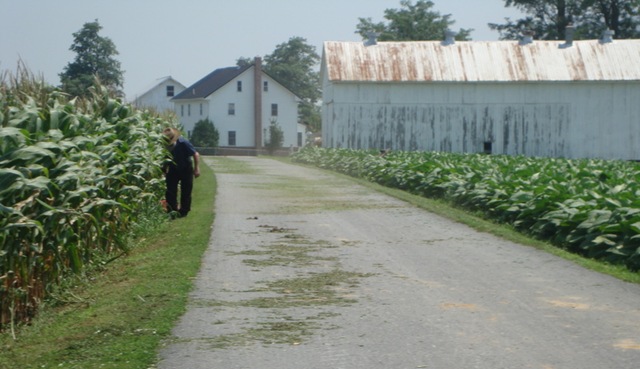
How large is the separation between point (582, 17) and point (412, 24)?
57.3 feet

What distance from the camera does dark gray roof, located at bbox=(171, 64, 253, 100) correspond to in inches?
3590

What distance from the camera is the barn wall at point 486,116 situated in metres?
57.1

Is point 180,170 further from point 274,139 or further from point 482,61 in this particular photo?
point 274,139

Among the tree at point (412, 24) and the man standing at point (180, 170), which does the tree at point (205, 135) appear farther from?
the man standing at point (180, 170)

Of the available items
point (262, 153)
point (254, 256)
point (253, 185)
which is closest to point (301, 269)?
point (254, 256)

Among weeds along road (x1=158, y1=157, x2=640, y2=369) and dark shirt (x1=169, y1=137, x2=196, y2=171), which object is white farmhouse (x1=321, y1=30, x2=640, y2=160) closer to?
dark shirt (x1=169, y1=137, x2=196, y2=171)

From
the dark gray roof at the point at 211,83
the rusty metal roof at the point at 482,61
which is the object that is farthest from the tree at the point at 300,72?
the rusty metal roof at the point at 482,61

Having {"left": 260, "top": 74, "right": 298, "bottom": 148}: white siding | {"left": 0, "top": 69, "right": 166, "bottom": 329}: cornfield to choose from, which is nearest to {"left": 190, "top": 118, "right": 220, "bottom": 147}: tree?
{"left": 260, "top": 74, "right": 298, "bottom": 148}: white siding

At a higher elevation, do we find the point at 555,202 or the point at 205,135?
the point at 555,202

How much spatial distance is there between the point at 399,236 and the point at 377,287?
187 inches

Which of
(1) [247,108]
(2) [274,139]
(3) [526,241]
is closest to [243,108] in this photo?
(1) [247,108]

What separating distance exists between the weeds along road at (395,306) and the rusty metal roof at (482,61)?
42.5 m

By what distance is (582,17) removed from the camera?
82.4 metres

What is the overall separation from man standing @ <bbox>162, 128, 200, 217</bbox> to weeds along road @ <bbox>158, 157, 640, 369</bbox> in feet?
9.68
